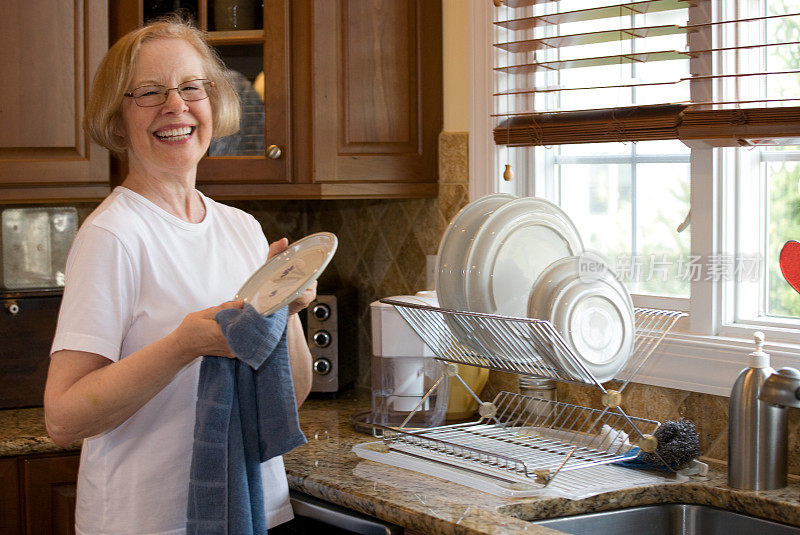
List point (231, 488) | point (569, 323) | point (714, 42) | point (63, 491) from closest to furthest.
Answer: point (231, 488) < point (569, 323) < point (714, 42) < point (63, 491)

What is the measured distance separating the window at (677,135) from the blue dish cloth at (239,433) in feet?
2.60

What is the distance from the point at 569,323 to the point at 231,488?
0.61 metres

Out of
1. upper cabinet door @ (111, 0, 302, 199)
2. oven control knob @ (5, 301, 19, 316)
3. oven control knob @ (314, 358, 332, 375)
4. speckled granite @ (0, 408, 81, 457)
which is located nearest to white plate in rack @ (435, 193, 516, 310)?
upper cabinet door @ (111, 0, 302, 199)

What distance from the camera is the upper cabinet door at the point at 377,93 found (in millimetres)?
2201

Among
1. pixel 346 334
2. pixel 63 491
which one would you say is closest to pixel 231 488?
pixel 63 491

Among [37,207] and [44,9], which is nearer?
[44,9]

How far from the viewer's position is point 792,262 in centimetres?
149

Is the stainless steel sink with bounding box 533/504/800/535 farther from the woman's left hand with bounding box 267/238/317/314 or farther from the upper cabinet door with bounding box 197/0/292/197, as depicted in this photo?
the upper cabinet door with bounding box 197/0/292/197

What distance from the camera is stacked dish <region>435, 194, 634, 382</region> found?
1.57 m

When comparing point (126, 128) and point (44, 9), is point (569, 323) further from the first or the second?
point (44, 9)

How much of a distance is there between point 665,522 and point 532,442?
0.92 feet

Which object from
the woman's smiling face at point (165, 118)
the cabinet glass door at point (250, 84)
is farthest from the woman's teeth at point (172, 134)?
the cabinet glass door at point (250, 84)

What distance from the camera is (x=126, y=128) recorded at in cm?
160

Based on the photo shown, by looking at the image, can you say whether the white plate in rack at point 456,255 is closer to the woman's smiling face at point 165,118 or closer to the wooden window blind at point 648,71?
the wooden window blind at point 648,71
